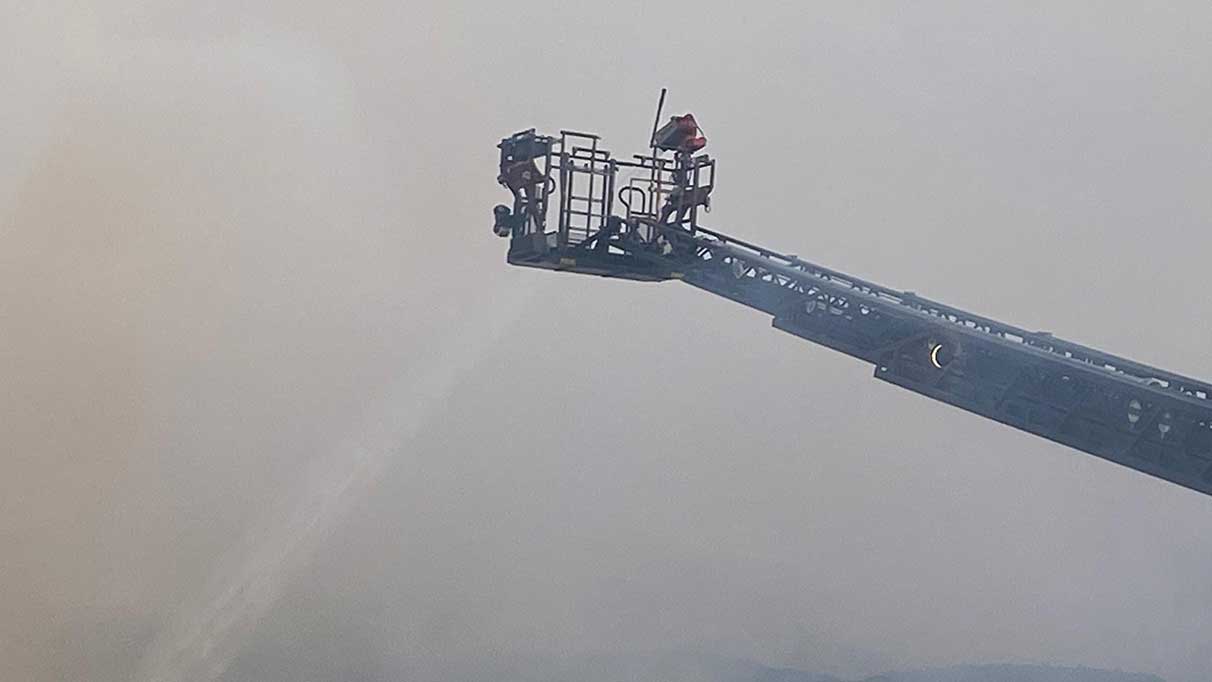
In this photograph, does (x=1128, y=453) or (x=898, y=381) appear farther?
(x=898, y=381)

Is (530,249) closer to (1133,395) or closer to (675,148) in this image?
(675,148)

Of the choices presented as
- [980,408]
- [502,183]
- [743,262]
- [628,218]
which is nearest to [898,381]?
[980,408]

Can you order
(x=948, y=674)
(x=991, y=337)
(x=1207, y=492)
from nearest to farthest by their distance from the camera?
(x=1207, y=492), (x=991, y=337), (x=948, y=674)

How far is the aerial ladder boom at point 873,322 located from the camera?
20.8m

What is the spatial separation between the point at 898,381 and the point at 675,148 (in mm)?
5022

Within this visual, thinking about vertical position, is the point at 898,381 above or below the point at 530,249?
below

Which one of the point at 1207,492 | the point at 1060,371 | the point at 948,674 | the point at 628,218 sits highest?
the point at 628,218

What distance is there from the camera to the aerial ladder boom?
68.1 ft

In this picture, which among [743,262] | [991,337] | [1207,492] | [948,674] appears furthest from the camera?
[948,674]

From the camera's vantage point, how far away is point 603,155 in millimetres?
24469

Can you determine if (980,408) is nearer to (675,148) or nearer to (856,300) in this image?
(856,300)

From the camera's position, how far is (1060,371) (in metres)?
21.4

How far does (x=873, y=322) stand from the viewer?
76.1 ft

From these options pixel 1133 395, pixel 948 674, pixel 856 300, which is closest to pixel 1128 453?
pixel 1133 395
